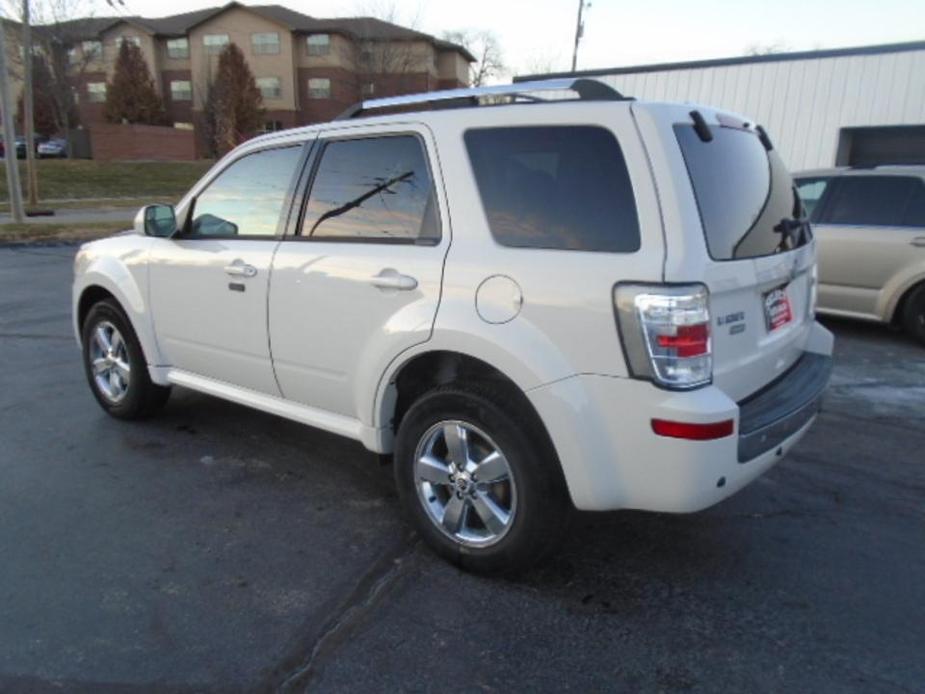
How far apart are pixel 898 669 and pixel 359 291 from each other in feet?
8.10

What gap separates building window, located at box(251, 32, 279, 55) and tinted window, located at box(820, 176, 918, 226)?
58.1 meters

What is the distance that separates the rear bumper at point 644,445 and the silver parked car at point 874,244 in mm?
5101

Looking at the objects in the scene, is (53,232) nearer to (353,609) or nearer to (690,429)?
(353,609)

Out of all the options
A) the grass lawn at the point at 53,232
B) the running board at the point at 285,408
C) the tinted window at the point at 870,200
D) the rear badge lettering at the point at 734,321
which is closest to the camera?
the rear badge lettering at the point at 734,321

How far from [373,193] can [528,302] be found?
107 centimetres

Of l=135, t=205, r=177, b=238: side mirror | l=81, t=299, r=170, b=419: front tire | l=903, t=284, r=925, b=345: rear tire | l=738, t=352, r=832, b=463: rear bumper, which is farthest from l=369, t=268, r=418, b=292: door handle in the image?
l=903, t=284, r=925, b=345: rear tire

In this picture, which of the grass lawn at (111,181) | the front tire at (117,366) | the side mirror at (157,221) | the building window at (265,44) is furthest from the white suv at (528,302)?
the building window at (265,44)

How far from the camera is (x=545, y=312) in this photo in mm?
2557

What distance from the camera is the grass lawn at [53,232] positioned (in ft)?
48.5

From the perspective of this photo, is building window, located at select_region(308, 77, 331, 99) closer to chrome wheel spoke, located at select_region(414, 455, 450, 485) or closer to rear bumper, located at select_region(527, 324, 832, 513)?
chrome wheel spoke, located at select_region(414, 455, 450, 485)

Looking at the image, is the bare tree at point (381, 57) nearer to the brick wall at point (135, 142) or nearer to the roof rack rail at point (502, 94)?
the brick wall at point (135, 142)

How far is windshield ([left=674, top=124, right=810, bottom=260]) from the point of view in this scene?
8.30ft

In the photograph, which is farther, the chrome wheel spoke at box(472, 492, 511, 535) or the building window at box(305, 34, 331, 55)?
the building window at box(305, 34, 331, 55)

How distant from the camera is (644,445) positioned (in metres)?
2.42
